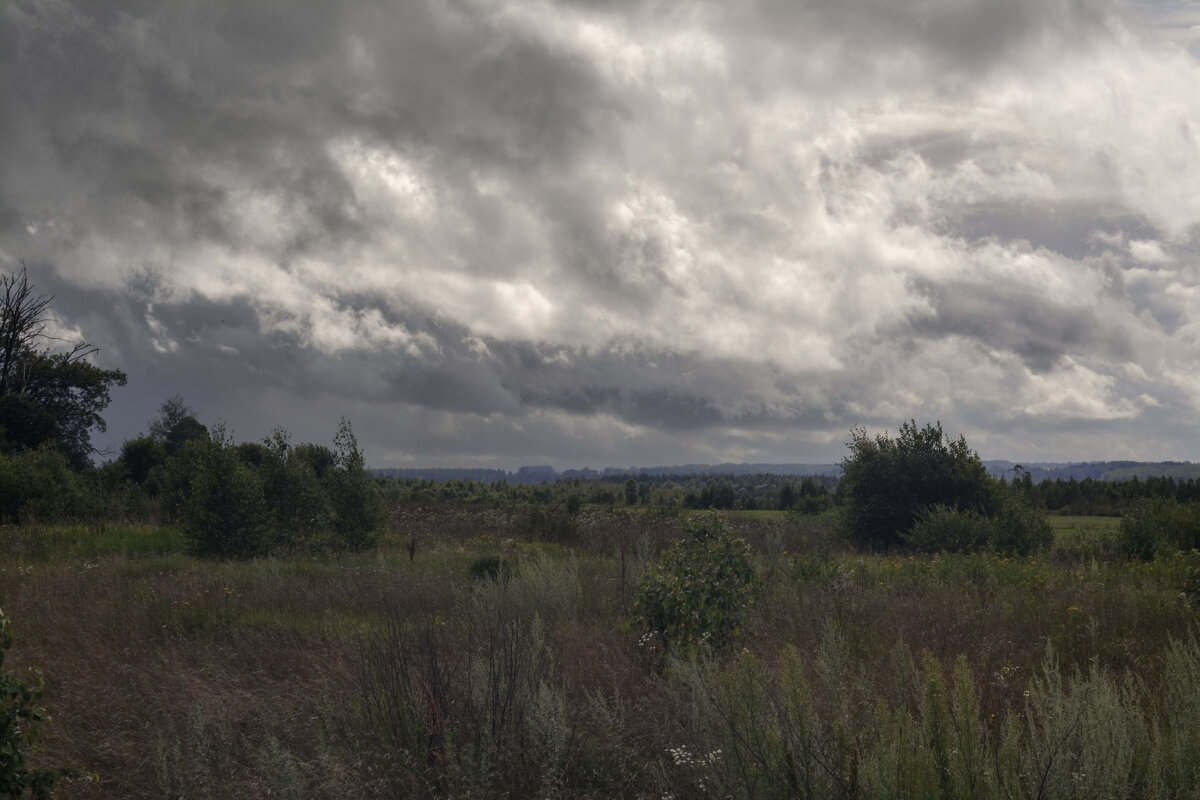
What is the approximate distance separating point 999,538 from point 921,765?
22.2m

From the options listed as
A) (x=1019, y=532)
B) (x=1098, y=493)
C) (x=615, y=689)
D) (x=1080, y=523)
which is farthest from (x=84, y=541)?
(x=1098, y=493)

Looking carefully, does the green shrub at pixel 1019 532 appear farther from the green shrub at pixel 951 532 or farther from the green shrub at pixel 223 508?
the green shrub at pixel 223 508

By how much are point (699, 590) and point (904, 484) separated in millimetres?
25710

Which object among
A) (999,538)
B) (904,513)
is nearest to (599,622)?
(999,538)

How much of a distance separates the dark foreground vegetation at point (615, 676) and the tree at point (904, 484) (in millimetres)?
10508

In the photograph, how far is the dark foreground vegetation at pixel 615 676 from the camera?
360 centimetres

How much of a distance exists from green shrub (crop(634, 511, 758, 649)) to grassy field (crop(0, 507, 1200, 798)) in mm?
316

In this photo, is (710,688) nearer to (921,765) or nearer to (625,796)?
(625,796)

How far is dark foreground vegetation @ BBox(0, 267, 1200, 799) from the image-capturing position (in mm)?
3604

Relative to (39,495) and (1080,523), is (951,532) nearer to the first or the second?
(1080,523)

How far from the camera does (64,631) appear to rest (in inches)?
371

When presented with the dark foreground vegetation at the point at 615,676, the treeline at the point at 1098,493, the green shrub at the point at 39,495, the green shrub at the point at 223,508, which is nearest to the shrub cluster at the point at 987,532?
the dark foreground vegetation at the point at 615,676

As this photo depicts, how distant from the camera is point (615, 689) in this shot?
18.0ft

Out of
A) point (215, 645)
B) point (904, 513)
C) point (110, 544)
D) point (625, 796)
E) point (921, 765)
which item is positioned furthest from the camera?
point (904, 513)
